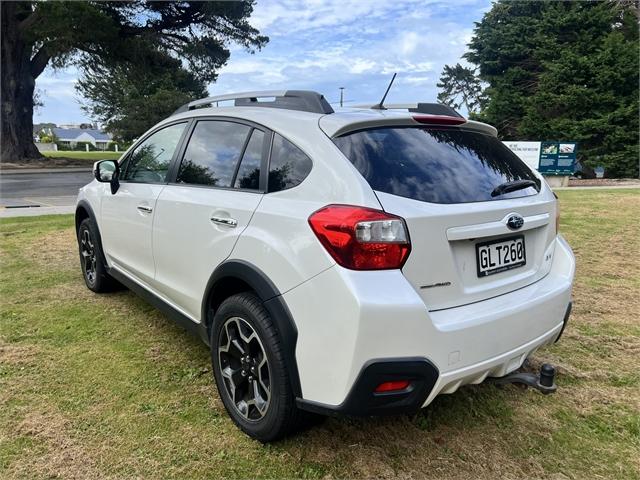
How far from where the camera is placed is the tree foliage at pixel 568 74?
82.1 feet

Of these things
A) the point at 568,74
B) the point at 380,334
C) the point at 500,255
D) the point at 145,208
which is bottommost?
the point at 380,334

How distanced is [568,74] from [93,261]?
27740mm

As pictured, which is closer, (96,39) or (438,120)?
(438,120)

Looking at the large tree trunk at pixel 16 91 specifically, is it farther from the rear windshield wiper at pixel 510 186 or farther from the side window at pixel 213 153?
the rear windshield wiper at pixel 510 186

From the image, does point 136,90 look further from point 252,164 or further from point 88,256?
point 252,164

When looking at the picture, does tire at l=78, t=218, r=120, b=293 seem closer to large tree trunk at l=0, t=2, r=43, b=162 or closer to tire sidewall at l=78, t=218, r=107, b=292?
tire sidewall at l=78, t=218, r=107, b=292

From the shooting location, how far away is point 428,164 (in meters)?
2.28

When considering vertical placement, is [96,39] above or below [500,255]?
above

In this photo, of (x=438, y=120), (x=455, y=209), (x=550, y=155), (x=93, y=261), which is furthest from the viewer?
(x=550, y=155)

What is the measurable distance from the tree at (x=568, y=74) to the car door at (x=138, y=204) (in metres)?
26.9

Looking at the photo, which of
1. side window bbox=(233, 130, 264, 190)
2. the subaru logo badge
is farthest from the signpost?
side window bbox=(233, 130, 264, 190)

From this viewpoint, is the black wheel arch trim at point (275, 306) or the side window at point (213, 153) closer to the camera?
the black wheel arch trim at point (275, 306)

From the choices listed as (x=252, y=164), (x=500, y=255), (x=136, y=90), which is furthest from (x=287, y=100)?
(x=136, y=90)

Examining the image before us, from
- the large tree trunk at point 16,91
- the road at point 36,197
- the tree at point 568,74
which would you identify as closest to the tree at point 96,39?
the large tree trunk at point 16,91
